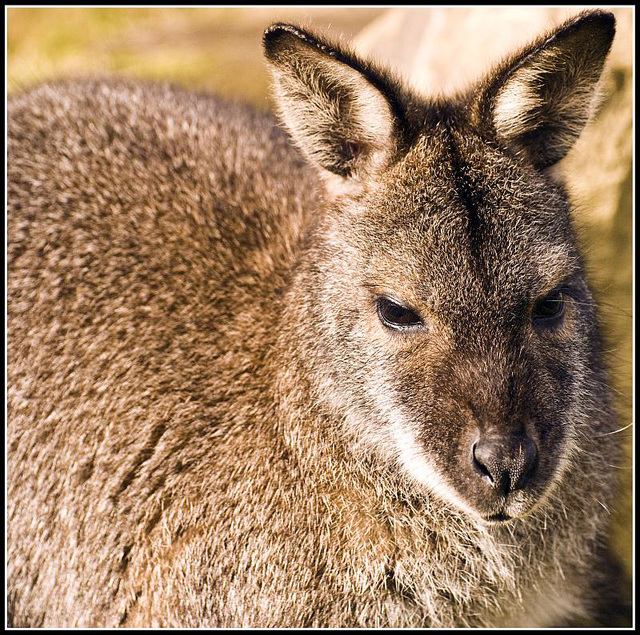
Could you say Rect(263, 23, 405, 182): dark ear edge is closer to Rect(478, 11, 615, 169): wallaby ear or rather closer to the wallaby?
the wallaby

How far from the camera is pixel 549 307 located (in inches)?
143

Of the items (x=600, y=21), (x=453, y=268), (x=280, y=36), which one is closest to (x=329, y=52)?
(x=280, y=36)

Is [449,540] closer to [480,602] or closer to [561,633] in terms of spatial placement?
[480,602]

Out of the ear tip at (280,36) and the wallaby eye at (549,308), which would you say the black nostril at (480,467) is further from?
the ear tip at (280,36)

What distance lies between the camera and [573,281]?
150 inches

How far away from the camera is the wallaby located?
3502mm

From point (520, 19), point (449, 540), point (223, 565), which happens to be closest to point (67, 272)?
point (223, 565)

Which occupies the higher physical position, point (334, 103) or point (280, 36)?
point (280, 36)

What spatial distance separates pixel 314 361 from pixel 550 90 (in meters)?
1.54

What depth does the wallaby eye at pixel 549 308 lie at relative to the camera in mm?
3592

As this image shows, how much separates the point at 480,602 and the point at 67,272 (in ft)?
8.61

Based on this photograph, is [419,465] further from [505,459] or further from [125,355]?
[125,355]

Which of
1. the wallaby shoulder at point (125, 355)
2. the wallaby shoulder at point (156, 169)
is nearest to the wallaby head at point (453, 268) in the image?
the wallaby shoulder at point (125, 355)

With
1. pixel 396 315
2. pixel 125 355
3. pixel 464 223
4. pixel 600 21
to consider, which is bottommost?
pixel 125 355
